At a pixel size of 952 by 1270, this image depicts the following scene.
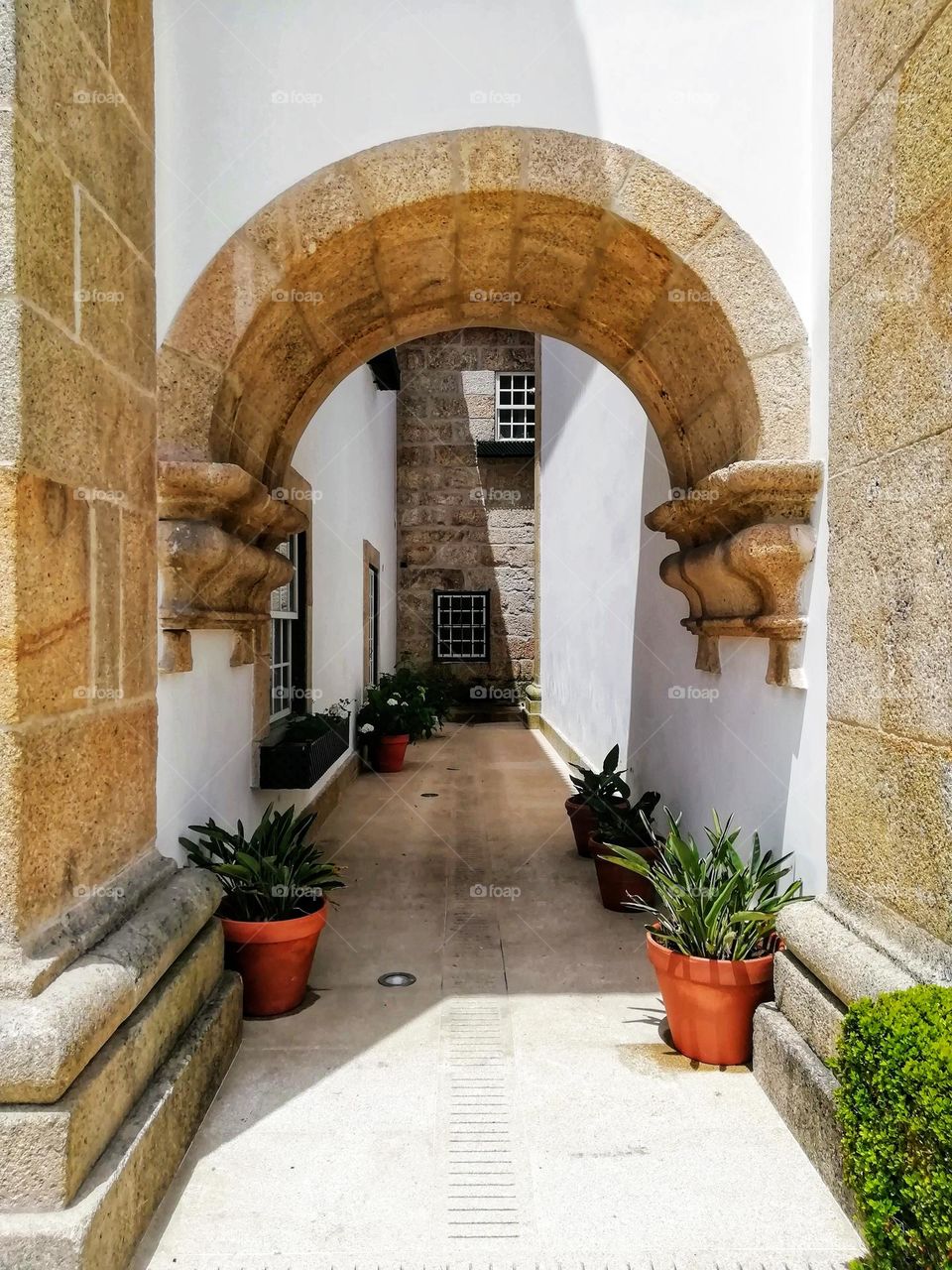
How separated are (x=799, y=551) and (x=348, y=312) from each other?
5.92ft

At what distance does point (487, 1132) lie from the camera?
6.63ft

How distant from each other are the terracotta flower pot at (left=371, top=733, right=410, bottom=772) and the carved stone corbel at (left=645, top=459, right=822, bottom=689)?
4.56 metres

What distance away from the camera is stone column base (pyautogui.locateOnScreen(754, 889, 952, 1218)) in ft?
5.70

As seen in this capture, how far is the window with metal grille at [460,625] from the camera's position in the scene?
36.0 feet

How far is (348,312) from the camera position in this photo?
3.04m

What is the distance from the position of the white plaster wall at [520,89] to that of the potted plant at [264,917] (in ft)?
6.15

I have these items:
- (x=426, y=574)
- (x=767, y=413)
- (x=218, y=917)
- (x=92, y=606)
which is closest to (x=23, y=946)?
(x=92, y=606)

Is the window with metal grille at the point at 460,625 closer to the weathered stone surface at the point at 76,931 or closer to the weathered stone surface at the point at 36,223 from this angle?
the weathered stone surface at the point at 76,931

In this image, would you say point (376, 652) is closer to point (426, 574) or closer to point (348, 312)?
point (426, 574)

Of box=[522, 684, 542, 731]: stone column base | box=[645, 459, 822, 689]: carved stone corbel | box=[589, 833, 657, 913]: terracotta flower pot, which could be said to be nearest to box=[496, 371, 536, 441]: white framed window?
box=[522, 684, 542, 731]: stone column base

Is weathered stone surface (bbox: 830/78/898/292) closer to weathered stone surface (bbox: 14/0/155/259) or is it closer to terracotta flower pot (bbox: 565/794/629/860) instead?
weathered stone surface (bbox: 14/0/155/259)

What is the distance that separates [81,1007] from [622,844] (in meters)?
2.58

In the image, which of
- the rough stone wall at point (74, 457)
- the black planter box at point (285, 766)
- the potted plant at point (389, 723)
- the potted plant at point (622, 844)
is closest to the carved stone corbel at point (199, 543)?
the rough stone wall at point (74, 457)

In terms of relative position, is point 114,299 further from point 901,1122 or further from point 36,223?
point 901,1122
